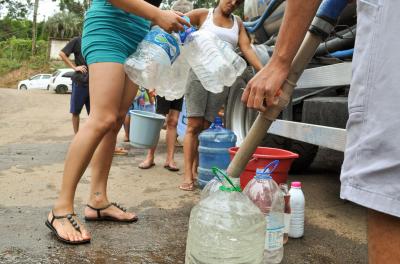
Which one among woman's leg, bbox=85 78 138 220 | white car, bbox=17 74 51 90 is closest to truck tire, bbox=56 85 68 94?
white car, bbox=17 74 51 90

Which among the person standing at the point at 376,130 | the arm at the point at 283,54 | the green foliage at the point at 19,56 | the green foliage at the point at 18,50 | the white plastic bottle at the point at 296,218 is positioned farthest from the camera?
the green foliage at the point at 18,50

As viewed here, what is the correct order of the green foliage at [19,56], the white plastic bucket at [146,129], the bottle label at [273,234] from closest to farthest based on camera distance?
the bottle label at [273,234] → the white plastic bucket at [146,129] → the green foliage at [19,56]

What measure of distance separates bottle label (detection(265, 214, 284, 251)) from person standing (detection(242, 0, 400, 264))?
1.32 meters

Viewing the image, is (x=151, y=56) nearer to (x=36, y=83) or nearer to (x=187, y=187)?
(x=187, y=187)

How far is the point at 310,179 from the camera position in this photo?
4793mm

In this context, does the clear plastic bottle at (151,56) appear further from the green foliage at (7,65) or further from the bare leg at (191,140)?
the green foliage at (7,65)

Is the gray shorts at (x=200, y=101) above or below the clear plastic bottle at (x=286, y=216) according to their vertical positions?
above

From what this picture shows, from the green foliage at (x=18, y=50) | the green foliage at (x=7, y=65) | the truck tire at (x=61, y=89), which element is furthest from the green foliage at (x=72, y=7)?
the truck tire at (x=61, y=89)

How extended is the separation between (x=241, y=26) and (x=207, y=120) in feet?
3.30

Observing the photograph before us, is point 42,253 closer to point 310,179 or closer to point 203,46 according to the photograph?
point 203,46

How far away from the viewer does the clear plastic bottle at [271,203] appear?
99.1 inches

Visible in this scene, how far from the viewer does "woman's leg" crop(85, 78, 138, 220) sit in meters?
3.06

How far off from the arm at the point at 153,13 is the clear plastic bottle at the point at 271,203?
1.03m

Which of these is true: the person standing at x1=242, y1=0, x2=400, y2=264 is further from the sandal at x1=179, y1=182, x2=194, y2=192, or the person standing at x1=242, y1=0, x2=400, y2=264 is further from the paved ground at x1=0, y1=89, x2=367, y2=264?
the sandal at x1=179, y1=182, x2=194, y2=192
